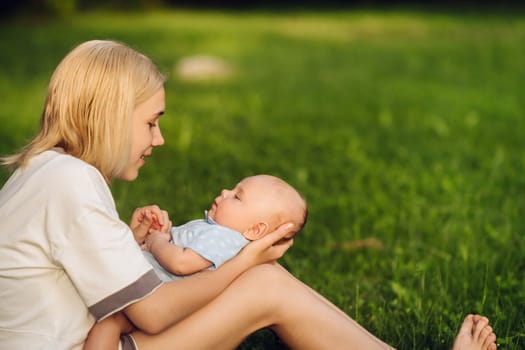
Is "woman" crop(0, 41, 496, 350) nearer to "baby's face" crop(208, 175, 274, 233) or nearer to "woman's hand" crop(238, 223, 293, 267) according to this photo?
"woman's hand" crop(238, 223, 293, 267)

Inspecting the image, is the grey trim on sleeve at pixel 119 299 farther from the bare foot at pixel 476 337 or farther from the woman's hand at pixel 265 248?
the bare foot at pixel 476 337

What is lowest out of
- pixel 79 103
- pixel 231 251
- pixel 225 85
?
pixel 225 85

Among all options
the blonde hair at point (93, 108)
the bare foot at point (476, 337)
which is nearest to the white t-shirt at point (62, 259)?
the blonde hair at point (93, 108)

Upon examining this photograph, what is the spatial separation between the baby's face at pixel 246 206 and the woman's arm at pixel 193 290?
17 cm

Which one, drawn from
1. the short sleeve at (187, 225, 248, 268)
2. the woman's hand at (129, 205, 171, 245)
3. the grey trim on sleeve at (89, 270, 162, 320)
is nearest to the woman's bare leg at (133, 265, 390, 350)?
the short sleeve at (187, 225, 248, 268)

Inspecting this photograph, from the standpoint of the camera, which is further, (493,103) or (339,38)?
(339,38)

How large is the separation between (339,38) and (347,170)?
10.2 metres

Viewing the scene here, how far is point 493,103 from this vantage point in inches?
346

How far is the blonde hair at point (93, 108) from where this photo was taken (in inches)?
103

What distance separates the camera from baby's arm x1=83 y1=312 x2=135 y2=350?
2.52 m

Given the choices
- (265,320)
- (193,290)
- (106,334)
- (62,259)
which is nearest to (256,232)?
(265,320)

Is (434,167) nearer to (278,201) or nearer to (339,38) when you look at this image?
(278,201)

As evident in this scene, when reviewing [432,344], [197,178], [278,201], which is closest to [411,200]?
[197,178]

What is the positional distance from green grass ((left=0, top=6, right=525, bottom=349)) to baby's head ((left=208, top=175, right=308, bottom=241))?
510 mm
